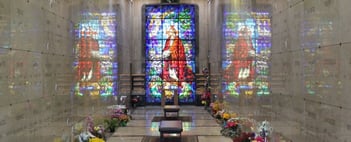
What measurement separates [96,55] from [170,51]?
1027 centimetres

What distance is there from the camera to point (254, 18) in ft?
29.5

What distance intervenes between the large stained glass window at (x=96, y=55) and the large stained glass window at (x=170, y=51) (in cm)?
623

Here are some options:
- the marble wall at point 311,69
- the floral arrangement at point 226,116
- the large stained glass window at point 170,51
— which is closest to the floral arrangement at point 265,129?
the marble wall at point 311,69

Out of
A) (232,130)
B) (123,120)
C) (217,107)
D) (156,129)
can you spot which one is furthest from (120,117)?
(217,107)

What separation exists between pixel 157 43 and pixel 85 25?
11.8m

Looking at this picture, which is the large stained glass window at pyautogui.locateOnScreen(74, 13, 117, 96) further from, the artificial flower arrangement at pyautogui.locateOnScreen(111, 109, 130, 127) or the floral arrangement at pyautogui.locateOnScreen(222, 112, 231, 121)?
the floral arrangement at pyautogui.locateOnScreen(222, 112, 231, 121)

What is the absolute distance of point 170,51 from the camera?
21.2 meters

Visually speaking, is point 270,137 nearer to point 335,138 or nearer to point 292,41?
point 292,41

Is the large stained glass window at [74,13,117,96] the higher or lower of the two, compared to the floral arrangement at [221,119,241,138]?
higher

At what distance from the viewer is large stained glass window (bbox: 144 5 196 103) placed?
68.9 feet

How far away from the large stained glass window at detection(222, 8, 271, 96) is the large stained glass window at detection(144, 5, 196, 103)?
6.18 m

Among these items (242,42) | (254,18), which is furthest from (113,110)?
(254,18)

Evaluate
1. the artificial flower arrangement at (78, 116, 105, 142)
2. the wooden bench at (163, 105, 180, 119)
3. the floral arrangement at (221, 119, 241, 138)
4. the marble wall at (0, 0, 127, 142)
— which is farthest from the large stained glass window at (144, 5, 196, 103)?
the marble wall at (0, 0, 127, 142)

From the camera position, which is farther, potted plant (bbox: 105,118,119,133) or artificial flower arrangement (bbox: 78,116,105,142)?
potted plant (bbox: 105,118,119,133)
